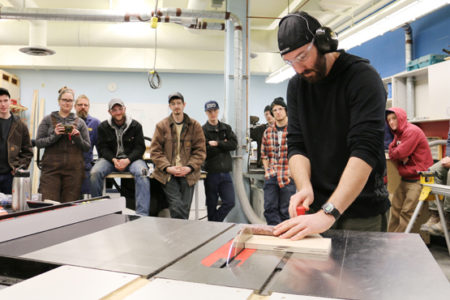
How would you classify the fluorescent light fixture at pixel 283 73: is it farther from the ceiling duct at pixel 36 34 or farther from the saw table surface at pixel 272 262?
the saw table surface at pixel 272 262

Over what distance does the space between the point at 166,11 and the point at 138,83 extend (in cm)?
373

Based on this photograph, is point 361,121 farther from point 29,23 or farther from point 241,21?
point 29,23

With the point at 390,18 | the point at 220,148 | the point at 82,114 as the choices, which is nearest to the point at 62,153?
the point at 82,114

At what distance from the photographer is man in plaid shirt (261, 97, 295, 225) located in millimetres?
3725

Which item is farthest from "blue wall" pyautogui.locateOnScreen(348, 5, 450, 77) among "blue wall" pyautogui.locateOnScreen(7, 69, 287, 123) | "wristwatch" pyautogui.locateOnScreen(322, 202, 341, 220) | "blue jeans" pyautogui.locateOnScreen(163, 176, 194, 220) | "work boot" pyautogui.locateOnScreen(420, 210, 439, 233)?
"wristwatch" pyautogui.locateOnScreen(322, 202, 341, 220)

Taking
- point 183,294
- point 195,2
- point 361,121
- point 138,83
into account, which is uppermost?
point 195,2

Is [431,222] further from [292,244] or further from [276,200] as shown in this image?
[292,244]

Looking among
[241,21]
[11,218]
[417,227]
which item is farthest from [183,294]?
[241,21]

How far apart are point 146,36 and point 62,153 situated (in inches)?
118

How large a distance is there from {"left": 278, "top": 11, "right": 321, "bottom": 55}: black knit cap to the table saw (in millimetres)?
637

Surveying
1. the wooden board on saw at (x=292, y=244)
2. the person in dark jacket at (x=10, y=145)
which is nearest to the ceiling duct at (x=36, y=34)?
the person in dark jacket at (x=10, y=145)

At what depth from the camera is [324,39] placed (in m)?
1.19

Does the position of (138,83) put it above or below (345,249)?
above

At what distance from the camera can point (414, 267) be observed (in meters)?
0.86
